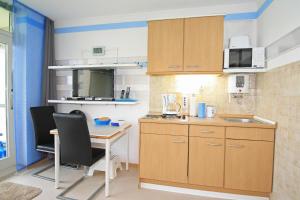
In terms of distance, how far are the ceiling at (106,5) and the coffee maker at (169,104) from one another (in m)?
1.37

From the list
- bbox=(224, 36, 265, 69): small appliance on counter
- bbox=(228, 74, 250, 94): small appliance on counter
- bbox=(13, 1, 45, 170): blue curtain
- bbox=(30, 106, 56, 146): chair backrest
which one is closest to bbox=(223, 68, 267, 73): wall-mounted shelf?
bbox=(224, 36, 265, 69): small appliance on counter

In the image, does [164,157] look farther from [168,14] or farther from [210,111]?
[168,14]

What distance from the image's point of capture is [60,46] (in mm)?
3152

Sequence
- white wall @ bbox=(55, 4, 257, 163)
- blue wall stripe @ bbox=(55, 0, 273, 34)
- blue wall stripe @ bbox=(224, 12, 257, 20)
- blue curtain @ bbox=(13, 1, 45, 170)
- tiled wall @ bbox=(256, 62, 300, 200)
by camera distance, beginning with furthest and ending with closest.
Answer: white wall @ bbox=(55, 4, 257, 163)
blue curtain @ bbox=(13, 1, 45, 170)
blue wall stripe @ bbox=(224, 12, 257, 20)
blue wall stripe @ bbox=(55, 0, 273, 34)
tiled wall @ bbox=(256, 62, 300, 200)

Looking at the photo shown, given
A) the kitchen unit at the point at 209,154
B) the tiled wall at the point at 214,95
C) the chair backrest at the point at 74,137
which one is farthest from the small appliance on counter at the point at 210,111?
the chair backrest at the point at 74,137

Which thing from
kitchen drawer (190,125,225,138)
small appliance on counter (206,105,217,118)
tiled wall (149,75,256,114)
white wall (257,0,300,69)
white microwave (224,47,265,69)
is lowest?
kitchen drawer (190,125,225,138)

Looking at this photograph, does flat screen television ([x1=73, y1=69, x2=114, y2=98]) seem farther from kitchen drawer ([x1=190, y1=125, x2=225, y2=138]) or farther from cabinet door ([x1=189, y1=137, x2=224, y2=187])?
cabinet door ([x1=189, y1=137, x2=224, y2=187])

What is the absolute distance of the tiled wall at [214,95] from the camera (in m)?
2.48

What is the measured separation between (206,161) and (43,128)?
2.45m

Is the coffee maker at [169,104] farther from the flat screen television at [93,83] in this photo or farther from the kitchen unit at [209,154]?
the flat screen television at [93,83]

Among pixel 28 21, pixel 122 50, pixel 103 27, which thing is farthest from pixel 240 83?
pixel 28 21

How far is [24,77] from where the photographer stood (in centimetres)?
269

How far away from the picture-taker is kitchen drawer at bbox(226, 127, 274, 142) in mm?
1908

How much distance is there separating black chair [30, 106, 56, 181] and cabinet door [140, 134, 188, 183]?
4.37 ft
